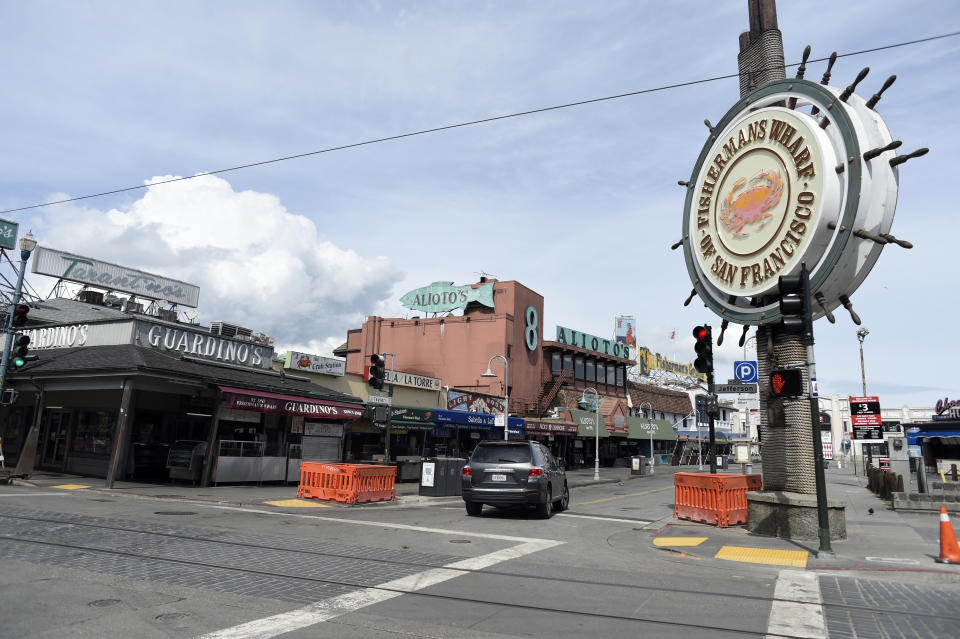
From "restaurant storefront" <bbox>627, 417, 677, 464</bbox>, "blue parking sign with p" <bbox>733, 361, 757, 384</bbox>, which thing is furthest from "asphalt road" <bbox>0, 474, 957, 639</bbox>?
"restaurant storefront" <bbox>627, 417, 677, 464</bbox>

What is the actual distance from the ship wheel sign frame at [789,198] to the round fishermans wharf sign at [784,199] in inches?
Answer: 0.8

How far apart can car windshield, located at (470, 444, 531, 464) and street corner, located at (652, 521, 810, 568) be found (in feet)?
11.1

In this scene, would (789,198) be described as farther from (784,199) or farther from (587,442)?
(587,442)

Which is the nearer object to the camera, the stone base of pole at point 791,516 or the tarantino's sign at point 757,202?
the stone base of pole at point 791,516

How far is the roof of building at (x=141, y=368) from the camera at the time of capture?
18.5 meters

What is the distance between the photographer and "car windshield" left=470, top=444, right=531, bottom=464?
14.5 meters

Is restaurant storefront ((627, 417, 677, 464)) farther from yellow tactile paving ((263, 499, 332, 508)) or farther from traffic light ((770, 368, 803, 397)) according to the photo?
traffic light ((770, 368, 803, 397))

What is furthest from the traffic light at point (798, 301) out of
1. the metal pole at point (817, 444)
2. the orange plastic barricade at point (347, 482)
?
the orange plastic barricade at point (347, 482)

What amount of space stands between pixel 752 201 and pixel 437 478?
12.2 metres

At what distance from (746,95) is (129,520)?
15599mm

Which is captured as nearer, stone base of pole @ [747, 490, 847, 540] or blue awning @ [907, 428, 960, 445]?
stone base of pole @ [747, 490, 847, 540]

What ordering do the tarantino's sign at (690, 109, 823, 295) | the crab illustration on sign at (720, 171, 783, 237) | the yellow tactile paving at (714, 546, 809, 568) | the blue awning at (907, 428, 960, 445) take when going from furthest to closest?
the blue awning at (907, 428, 960, 445) < the crab illustration on sign at (720, 171, 783, 237) < the tarantino's sign at (690, 109, 823, 295) < the yellow tactile paving at (714, 546, 809, 568)

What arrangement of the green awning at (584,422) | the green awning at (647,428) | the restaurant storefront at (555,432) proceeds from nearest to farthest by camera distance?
the restaurant storefront at (555,432), the green awning at (584,422), the green awning at (647,428)

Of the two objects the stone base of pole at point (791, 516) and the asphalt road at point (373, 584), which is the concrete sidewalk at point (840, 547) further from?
the asphalt road at point (373, 584)
